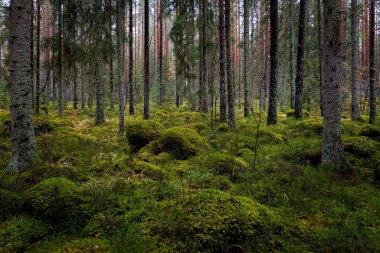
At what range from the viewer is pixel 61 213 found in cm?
369

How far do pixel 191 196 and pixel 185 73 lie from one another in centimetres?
894

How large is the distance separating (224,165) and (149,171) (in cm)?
174

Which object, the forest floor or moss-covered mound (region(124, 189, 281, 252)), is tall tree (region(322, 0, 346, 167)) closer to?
the forest floor

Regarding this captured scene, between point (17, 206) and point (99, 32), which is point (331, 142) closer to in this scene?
point (17, 206)

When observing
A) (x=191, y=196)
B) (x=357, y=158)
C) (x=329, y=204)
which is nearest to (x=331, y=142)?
(x=357, y=158)

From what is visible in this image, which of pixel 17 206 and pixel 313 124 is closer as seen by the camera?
pixel 17 206

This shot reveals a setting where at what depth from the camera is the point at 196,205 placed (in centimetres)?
373

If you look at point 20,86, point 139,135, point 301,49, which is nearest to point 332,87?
point 139,135

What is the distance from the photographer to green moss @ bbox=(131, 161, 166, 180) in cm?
536

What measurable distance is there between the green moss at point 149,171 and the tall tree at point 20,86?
2.29m

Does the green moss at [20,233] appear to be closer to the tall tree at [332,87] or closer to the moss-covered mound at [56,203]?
the moss-covered mound at [56,203]

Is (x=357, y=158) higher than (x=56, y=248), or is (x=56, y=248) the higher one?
(x=357, y=158)

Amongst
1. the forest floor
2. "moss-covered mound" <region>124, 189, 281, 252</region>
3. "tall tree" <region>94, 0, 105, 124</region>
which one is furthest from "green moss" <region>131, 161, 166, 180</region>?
A: "tall tree" <region>94, 0, 105, 124</region>

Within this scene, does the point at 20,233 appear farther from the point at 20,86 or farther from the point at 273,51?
the point at 273,51
